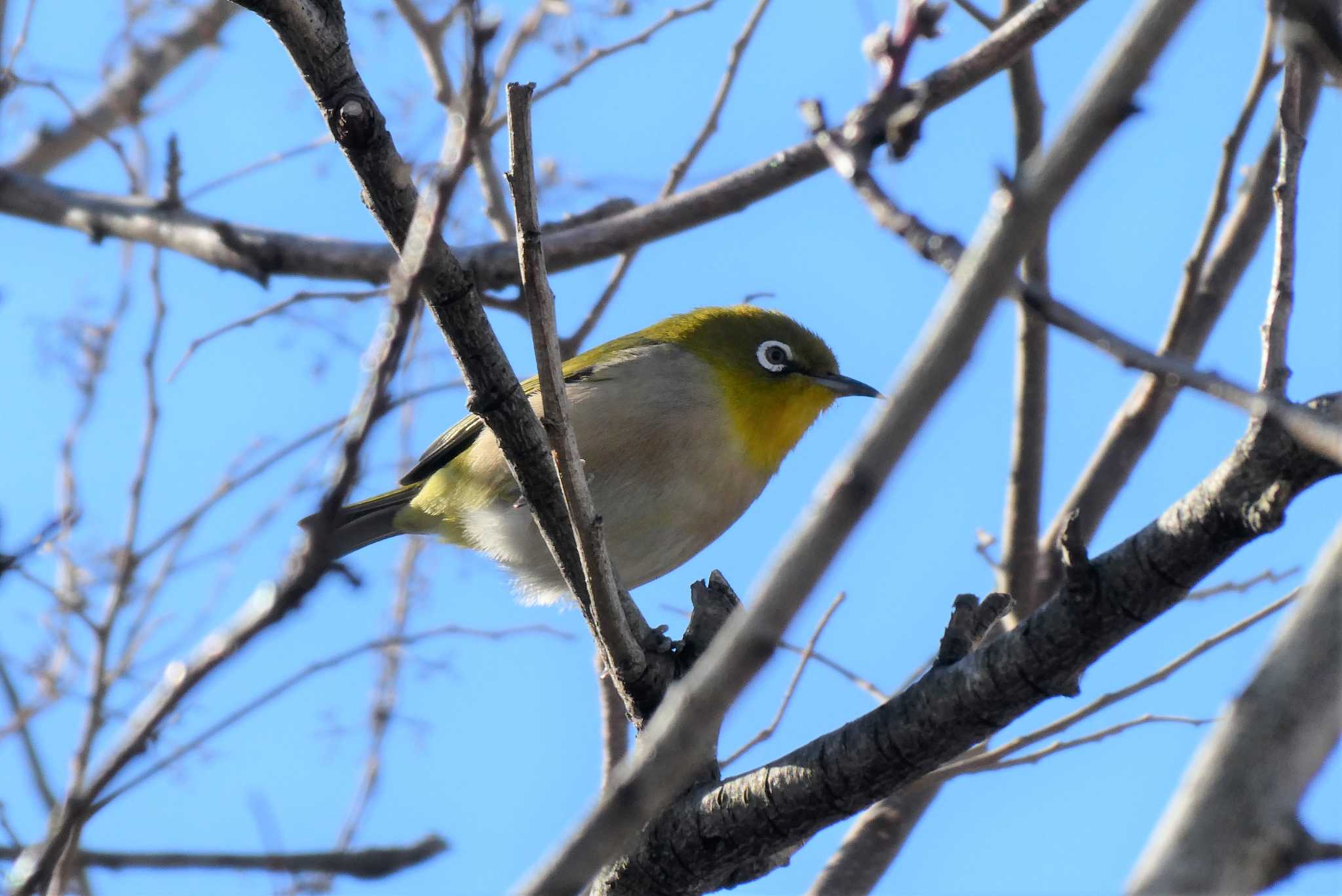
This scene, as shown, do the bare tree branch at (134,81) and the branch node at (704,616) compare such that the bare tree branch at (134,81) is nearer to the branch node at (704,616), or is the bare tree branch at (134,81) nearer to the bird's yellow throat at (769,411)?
the bird's yellow throat at (769,411)

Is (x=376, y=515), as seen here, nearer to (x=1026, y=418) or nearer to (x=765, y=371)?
(x=765, y=371)

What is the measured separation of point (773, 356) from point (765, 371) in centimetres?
14

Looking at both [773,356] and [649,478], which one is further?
[773,356]

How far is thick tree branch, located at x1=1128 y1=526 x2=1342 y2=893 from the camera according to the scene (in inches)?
45.6

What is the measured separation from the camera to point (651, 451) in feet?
18.6

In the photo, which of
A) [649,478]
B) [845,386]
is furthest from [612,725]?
[845,386]

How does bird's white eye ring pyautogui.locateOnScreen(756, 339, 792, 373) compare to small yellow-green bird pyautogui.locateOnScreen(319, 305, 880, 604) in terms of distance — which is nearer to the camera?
small yellow-green bird pyautogui.locateOnScreen(319, 305, 880, 604)

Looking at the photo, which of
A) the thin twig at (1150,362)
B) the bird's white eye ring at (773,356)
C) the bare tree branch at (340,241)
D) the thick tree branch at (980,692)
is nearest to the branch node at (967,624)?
the thick tree branch at (980,692)

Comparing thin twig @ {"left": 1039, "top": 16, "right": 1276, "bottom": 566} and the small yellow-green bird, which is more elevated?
the small yellow-green bird

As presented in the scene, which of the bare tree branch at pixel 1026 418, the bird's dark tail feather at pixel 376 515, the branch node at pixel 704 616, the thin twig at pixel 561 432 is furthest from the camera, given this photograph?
the bird's dark tail feather at pixel 376 515

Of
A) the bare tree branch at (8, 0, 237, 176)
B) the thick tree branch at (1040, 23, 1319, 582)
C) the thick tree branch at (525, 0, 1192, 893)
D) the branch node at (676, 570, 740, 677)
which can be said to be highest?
the bare tree branch at (8, 0, 237, 176)

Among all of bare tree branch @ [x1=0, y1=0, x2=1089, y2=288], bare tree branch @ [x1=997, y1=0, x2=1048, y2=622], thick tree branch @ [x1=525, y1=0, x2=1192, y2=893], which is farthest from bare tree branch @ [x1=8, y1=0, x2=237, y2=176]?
thick tree branch @ [x1=525, y1=0, x2=1192, y2=893]

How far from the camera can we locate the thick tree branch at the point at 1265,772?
116cm

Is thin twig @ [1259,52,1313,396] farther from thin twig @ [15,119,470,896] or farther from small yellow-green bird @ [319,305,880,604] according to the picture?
small yellow-green bird @ [319,305,880,604]
